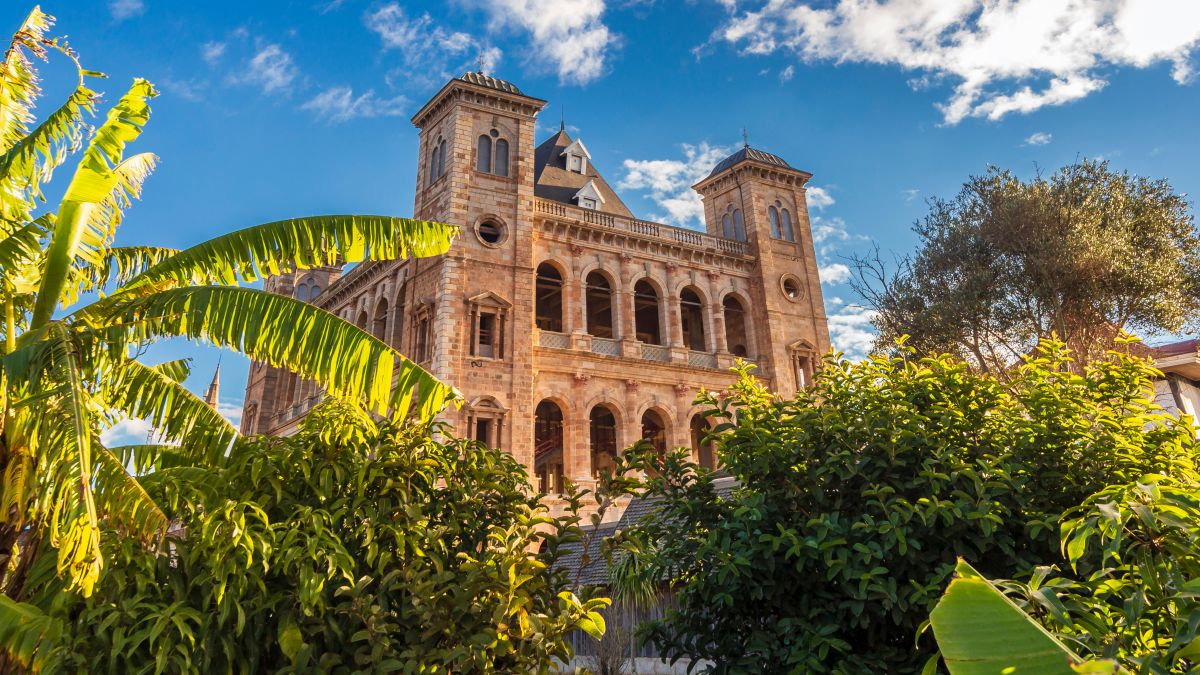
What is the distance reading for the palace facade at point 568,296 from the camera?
24.2 metres

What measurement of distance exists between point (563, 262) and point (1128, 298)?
17.9 m

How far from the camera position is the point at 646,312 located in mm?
32219

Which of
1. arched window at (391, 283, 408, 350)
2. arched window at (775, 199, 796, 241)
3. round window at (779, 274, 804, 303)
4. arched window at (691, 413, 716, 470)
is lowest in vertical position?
arched window at (691, 413, 716, 470)

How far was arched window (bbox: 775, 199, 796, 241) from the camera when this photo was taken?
105 ft

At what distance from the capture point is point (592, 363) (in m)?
26.0

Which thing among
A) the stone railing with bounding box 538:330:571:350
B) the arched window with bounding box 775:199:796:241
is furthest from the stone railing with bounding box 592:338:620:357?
the arched window with bounding box 775:199:796:241

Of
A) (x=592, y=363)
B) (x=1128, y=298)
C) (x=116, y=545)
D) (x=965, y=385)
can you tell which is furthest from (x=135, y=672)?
(x=1128, y=298)

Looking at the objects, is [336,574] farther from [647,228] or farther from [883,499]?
[647,228]

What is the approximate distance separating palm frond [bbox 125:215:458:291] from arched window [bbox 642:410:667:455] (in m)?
19.5

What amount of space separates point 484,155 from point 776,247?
43.8ft

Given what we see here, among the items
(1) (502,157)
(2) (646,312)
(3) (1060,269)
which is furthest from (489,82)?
(3) (1060,269)

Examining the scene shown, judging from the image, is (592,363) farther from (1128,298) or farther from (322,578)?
(322,578)

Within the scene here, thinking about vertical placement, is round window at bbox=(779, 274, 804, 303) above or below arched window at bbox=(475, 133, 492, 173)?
below

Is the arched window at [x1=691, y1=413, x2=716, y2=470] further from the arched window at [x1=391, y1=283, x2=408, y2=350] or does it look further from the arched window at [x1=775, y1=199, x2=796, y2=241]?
the arched window at [x1=391, y1=283, x2=408, y2=350]
